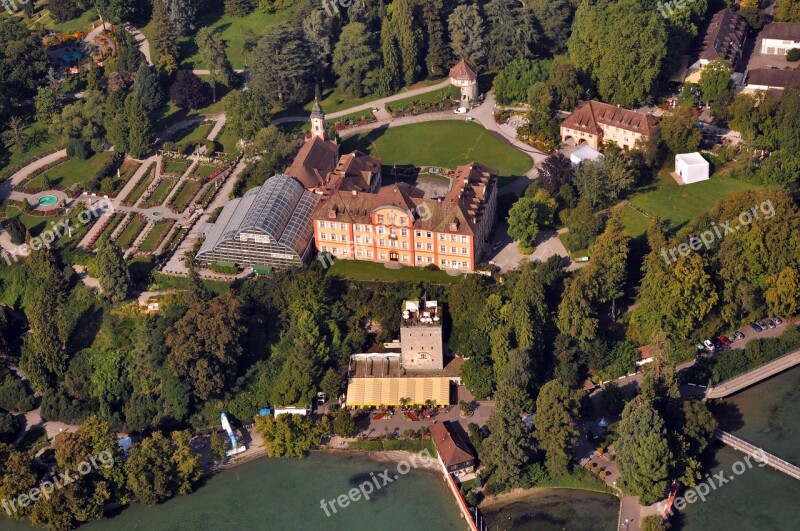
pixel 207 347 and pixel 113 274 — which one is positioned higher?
pixel 113 274

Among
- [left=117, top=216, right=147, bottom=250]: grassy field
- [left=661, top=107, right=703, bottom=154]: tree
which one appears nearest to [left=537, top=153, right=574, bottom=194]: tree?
[left=661, top=107, right=703, bottom=154]: tree

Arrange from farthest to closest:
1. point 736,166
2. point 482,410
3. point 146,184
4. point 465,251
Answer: point 146,184
point 736,166
point 465,251
point 482,410

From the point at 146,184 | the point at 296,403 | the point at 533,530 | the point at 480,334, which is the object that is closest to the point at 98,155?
the point at 146,184

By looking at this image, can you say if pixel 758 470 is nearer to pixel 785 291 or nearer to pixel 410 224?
pixel 785 291

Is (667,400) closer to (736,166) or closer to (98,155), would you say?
(736,166)

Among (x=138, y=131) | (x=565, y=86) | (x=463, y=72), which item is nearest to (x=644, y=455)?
(x=565, y=86)

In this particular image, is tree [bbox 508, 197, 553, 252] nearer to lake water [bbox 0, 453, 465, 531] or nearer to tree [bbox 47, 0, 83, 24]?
lake water [bbox 0, 453, 465, 531]
